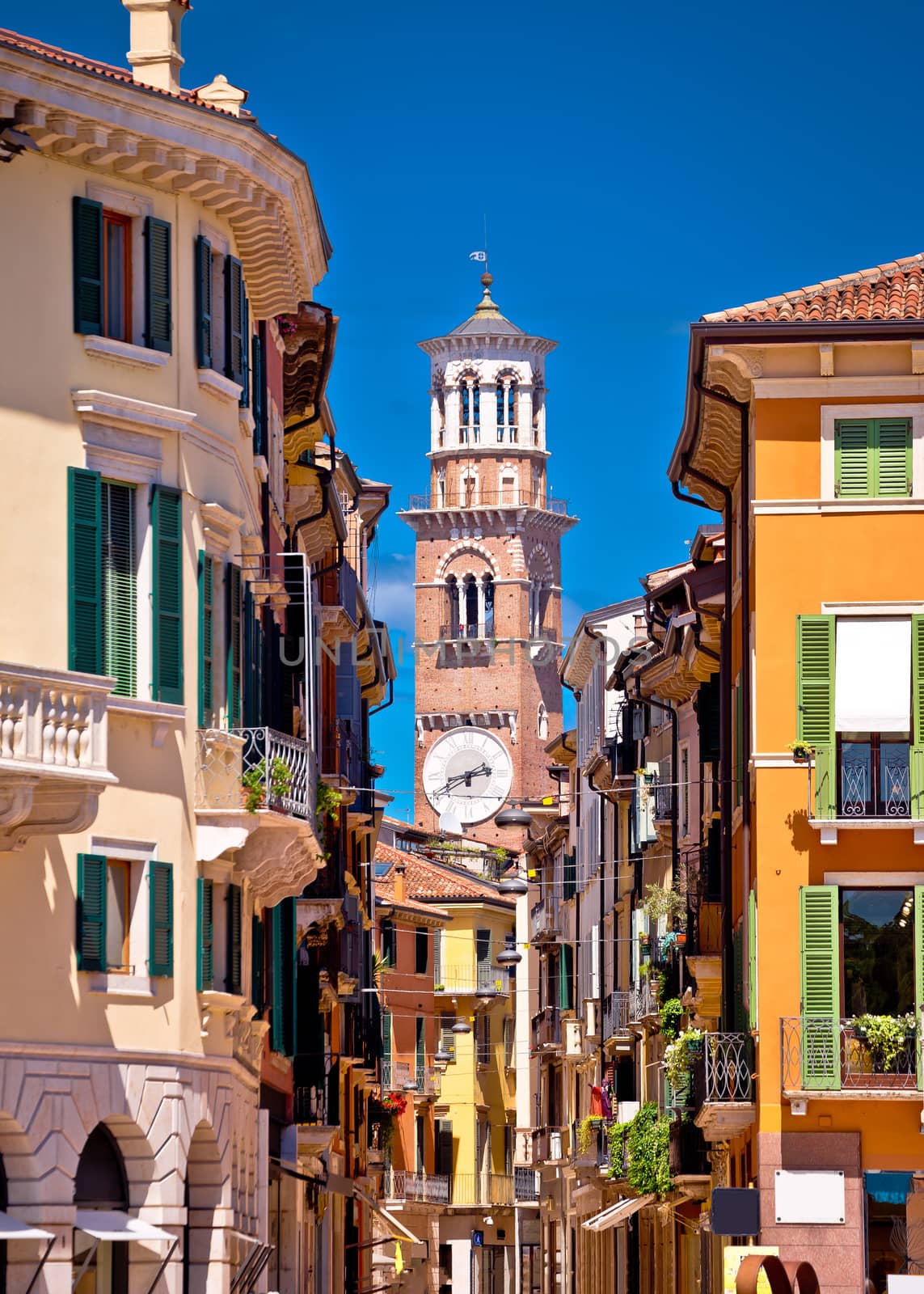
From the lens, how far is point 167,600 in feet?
96.3

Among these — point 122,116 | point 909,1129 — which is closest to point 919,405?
point 909,1129

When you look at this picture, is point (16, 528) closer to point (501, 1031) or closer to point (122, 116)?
point (122, 116)

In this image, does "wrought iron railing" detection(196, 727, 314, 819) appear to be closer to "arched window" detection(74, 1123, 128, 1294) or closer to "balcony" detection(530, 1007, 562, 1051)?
"arched window" detection(74, 1123, 128, 1294)

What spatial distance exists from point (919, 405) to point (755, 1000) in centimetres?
780

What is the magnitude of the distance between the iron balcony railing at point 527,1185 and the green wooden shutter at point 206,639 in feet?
236

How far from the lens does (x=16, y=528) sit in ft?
91.9

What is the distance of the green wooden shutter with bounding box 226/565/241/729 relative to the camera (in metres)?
31.5

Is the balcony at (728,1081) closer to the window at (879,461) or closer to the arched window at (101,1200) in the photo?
the window at (879,461)

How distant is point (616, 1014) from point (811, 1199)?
111ft

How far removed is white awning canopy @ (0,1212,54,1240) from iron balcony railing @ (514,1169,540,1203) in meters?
75.4

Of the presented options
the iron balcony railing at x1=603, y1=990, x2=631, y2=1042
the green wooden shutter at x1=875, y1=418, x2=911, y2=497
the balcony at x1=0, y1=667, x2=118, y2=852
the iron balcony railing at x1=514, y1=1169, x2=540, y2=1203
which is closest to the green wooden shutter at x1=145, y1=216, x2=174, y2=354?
the balcony at x1=0, y1=667, x2=118, y2=852

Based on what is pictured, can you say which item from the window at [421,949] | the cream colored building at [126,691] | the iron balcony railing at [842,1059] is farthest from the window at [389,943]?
the cream colored building at [126,691]

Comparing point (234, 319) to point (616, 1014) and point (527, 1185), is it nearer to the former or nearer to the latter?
point (616, 1014)

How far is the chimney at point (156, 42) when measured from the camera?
3278 cm
